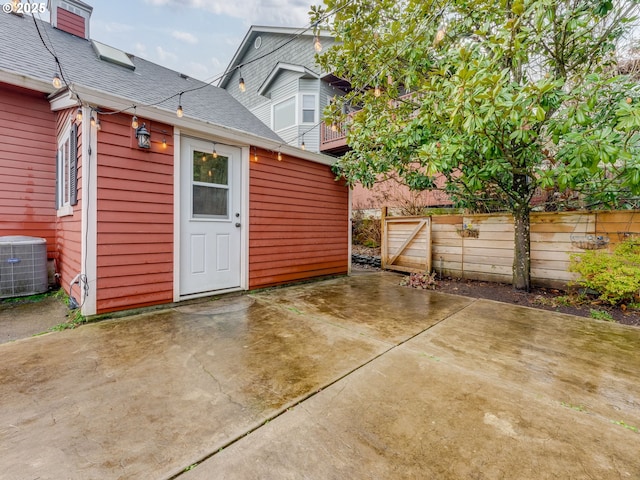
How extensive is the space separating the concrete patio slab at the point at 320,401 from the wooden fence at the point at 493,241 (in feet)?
5.03

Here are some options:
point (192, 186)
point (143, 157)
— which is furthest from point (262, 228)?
point (143, 157)

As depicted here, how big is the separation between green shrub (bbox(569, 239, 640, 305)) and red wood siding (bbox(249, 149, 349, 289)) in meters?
3.76

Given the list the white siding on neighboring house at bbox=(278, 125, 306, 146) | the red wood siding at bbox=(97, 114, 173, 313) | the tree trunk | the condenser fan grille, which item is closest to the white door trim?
the red wood siding at bbox=(97, 114, 173, 313)

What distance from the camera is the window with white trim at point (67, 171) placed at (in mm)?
3270

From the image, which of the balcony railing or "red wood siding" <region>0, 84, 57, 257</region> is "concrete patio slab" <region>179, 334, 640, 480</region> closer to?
"red wood siding" <region>0, 84, 57, 257</region>

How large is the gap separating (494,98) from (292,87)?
9.97m

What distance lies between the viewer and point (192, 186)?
3729 mm

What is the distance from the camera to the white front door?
3.68 meters

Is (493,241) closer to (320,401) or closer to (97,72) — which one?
(320,401)

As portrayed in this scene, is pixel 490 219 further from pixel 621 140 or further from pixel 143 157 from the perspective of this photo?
pixel 143 157

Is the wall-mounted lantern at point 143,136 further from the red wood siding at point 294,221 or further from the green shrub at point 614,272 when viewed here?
the green shrub at point 614,272

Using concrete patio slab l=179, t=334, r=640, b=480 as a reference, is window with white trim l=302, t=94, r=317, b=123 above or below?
above

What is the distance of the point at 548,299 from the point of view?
12.9ft

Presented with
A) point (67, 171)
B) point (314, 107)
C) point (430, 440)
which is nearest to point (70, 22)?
point (67, 171)
